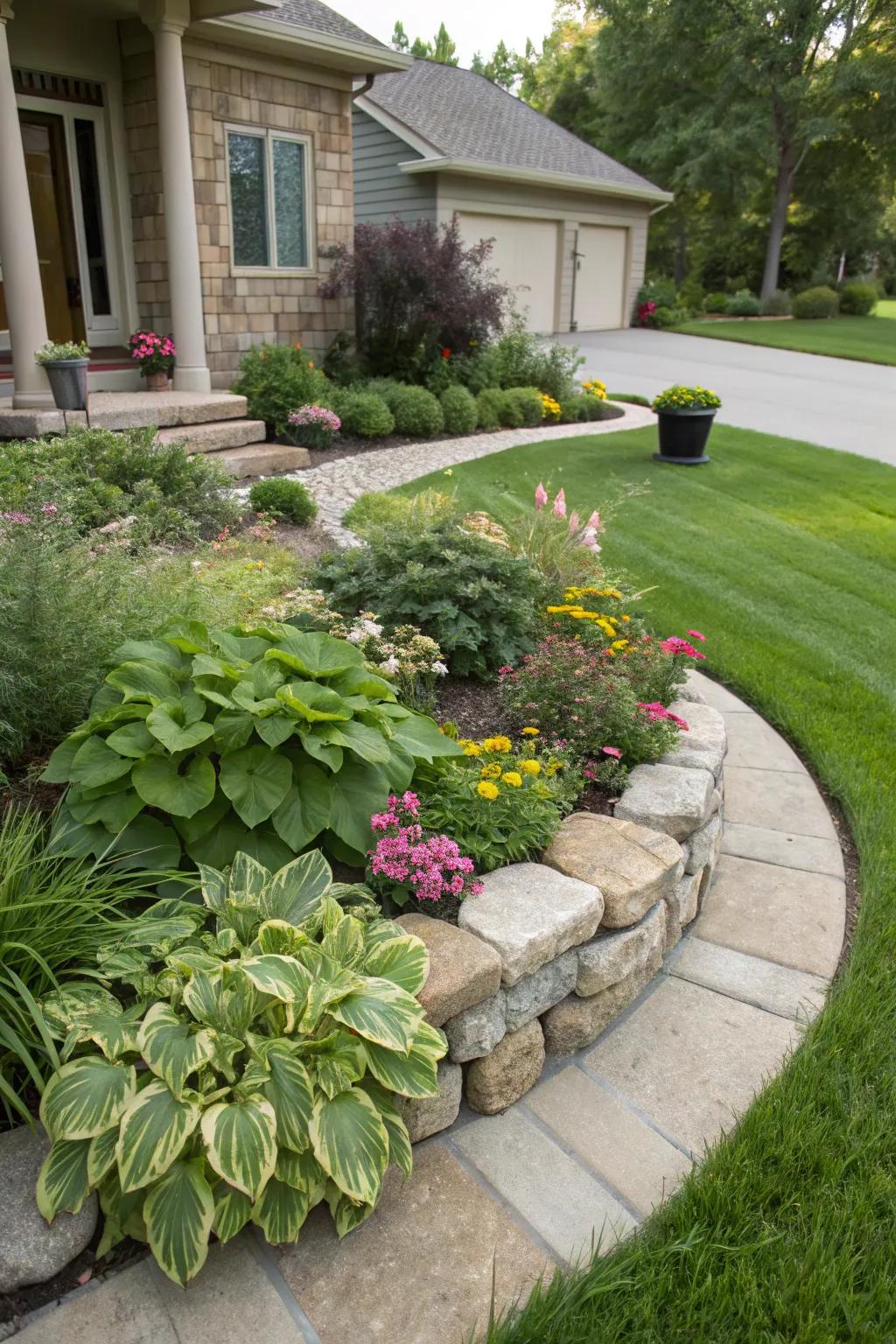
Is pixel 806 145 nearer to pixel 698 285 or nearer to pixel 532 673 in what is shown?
pixel 698 285

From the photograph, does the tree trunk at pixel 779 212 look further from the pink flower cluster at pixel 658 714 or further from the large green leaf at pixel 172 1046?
the large green leaf at pixel 172 1046

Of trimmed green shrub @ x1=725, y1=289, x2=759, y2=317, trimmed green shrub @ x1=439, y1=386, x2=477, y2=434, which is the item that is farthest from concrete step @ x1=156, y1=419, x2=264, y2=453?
trimmed green shrub @ x1=725, y1=289, x2=759, y2=317

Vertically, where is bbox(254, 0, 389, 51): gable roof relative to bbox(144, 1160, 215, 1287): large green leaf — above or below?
above

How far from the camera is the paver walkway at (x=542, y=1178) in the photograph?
1.73 metres

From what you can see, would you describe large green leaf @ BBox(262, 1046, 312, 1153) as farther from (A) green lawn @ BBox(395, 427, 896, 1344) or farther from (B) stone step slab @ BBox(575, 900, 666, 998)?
(B) stone step slab @ BBox(575, 900, 666, 998)

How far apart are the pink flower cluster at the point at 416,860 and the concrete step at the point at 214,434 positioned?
19.5 feet

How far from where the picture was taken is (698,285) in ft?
93.6

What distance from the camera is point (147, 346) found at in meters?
8.98

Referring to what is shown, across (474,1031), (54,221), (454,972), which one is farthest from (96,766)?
(54,221)

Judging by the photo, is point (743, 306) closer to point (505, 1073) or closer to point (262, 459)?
point (262, 459)

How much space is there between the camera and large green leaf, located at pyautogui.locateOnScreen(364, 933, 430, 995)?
205cm

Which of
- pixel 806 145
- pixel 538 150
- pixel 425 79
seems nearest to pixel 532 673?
pixel 538 150

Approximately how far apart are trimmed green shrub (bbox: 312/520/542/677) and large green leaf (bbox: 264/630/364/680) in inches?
34.0

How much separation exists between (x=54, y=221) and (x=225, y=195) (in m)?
1.72
